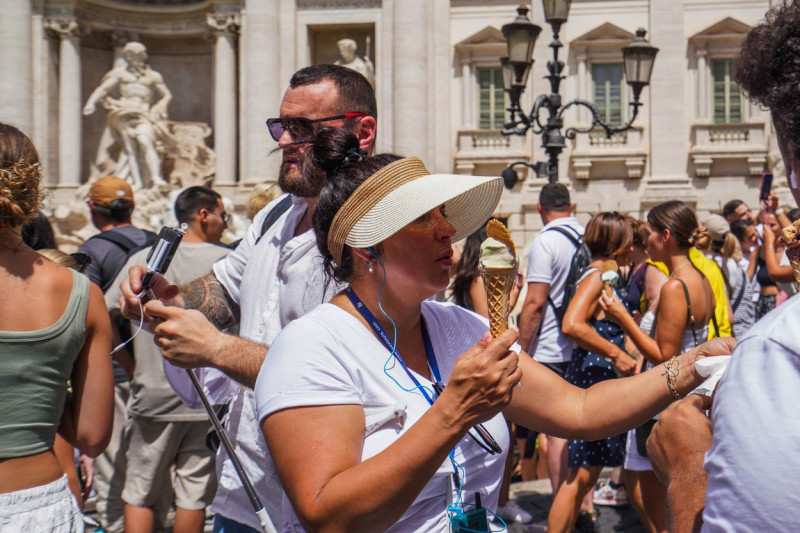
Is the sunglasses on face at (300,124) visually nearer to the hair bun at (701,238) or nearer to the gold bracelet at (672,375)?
the gold bracelet at (672,375)

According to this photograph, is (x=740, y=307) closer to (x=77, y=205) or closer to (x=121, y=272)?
(x=121, y=272)

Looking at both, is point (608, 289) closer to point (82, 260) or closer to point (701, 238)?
point (701, 238)

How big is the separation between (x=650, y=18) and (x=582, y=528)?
16.2m

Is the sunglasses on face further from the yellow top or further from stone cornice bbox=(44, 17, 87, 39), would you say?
stone cornice bbox=(44, 17, 87, 39)

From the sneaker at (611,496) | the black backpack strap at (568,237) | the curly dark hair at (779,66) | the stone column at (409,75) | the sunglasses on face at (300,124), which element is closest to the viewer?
the curly dark hair at (779,66)

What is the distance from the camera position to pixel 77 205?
59.5 ft

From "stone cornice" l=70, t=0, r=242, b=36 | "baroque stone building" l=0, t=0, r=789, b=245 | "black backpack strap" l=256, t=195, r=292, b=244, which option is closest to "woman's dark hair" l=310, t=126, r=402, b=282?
"black backpack strap" l=256, t=195, r=292, b=244

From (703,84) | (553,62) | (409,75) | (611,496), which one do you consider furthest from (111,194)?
(703,84)

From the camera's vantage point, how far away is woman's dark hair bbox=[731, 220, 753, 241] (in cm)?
945

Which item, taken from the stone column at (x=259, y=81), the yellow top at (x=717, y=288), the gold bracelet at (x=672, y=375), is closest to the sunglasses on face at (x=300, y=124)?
the gold bracelet at (x=672, y=375)

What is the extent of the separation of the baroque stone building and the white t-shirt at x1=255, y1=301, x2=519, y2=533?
55.8 feet

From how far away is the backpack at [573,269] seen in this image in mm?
5555

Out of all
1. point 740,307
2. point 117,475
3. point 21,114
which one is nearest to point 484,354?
point 117,475

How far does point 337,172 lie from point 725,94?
62.4ft
